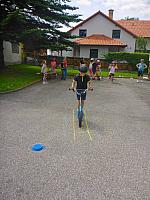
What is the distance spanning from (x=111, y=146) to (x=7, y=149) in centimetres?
270

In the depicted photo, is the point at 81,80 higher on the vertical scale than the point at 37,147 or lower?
higher

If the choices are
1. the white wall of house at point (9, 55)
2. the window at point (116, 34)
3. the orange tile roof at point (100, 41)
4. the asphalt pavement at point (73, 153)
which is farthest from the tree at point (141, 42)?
the asphalt pavement at point (73, 153)

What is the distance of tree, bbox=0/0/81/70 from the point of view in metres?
15.9

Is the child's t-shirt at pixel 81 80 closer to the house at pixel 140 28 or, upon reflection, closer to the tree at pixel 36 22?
the tree at pixel 36 22

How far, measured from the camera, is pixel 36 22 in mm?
17906

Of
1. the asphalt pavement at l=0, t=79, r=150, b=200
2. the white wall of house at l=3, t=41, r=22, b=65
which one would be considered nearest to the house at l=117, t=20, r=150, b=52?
the white wall of house at l=3, t=41, r=22, b=65

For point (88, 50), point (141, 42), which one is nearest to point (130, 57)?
point (88, 50)

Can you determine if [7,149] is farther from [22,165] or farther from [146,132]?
[146,132]

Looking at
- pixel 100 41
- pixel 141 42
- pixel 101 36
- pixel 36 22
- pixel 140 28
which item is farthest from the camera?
pixel 140 28

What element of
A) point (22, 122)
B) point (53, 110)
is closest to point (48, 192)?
point (22, 122)

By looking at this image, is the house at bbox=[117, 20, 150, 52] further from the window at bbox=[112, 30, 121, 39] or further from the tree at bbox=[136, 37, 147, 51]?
the window at bbox=[112, 30, 121, 39]

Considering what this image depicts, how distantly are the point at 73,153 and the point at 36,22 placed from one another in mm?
15009

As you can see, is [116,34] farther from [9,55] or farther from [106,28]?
[9,55]

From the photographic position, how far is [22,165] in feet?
15.5
